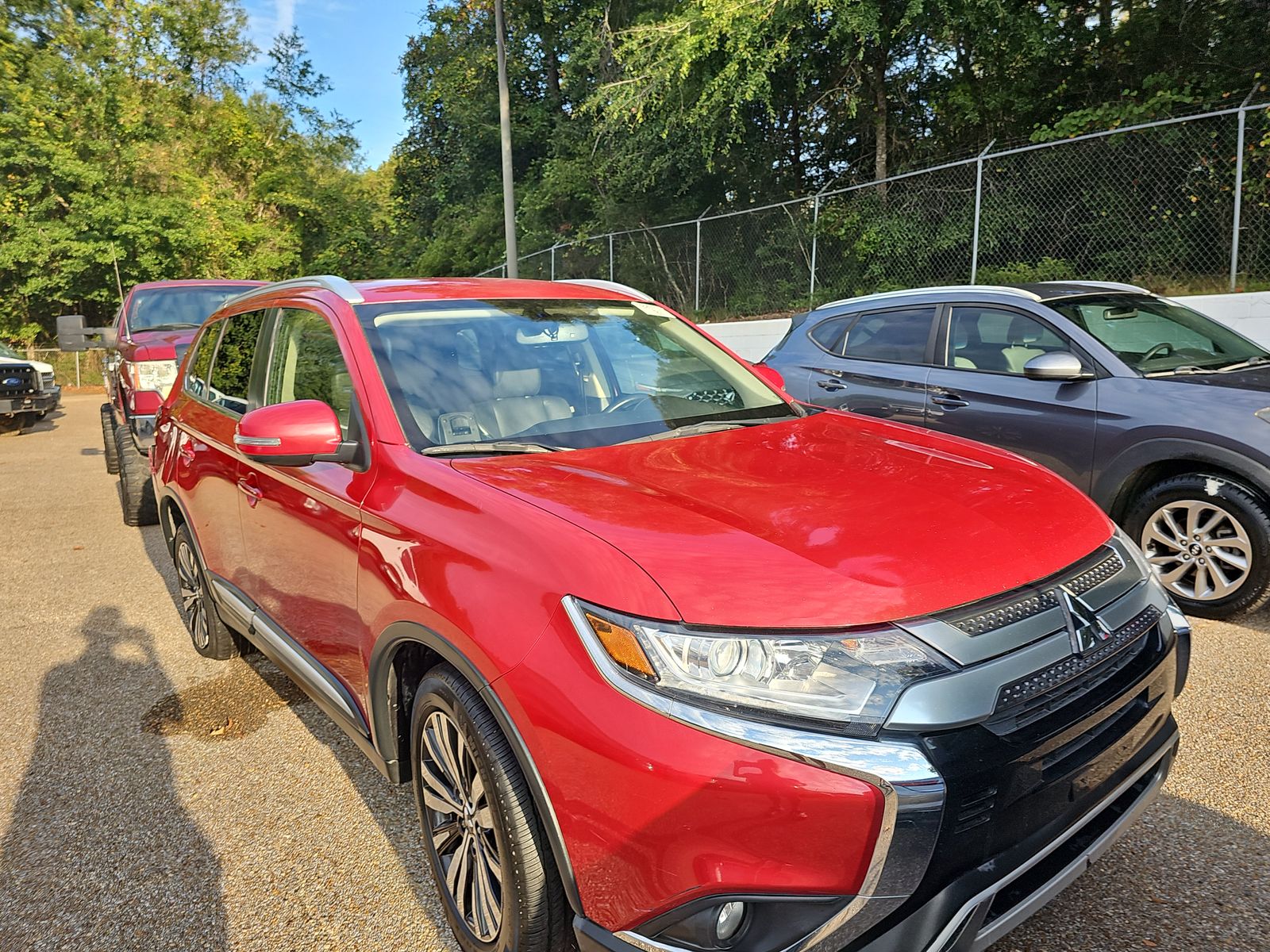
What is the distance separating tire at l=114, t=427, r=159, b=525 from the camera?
7.45 meters

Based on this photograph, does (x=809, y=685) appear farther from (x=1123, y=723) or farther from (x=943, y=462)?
(x=943, y=462)

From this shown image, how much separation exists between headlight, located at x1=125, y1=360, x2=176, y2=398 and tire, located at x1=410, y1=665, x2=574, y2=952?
6.73 metres

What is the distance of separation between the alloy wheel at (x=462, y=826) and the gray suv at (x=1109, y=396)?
13.3ft

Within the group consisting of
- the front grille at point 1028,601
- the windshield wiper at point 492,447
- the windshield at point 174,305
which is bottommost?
the front grille at point 1028,601

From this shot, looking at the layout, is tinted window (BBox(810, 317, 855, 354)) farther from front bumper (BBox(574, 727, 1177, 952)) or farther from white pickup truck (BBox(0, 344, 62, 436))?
white pickup truck (BBox(0, 344, 62, 436))

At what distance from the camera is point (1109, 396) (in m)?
4.88

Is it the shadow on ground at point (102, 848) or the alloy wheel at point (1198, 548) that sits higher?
the alloy wheel at point (1198, 548)

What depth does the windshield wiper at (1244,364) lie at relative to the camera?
4883 millimetres

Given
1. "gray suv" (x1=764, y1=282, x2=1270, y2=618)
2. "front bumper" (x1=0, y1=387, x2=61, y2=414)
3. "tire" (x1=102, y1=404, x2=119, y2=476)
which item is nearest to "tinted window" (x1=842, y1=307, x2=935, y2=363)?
"gray suv" (x1=764, y1=282, x2=1270, y2=618)

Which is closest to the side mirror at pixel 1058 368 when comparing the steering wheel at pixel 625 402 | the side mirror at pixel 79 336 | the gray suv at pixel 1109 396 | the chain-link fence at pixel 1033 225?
the gray suv at pixel 1109 396

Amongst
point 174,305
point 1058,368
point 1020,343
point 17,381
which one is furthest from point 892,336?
point 17,381

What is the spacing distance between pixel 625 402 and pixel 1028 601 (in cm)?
158

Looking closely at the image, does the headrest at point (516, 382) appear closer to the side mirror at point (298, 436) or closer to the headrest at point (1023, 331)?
the side mirror at point (298, 436)

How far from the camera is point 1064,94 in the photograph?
14.2m
